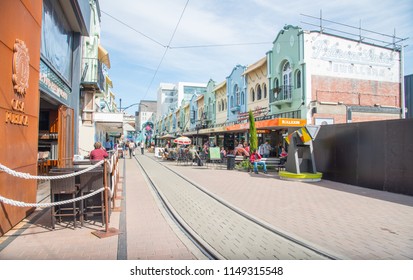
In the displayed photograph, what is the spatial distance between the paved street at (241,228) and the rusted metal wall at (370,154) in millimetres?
777

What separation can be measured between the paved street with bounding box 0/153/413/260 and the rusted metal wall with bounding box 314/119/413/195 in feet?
2.55

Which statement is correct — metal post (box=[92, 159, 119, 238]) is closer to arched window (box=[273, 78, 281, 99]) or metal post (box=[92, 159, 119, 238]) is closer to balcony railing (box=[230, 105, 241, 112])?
arched window (box=[273, 78, 281, 99])

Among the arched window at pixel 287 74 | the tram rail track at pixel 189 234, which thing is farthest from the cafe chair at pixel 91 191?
the arched window at pixel 287 74

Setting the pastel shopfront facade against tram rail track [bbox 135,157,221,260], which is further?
the pastel shopfront facade

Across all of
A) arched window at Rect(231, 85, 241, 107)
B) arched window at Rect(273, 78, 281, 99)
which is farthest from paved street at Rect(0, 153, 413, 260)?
arched window at Rect(231, 85, 241, 107)

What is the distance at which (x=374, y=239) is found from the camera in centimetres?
456

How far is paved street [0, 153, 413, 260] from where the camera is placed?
4020 mm

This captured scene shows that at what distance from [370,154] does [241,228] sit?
6.63 meters

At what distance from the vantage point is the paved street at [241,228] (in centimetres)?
402

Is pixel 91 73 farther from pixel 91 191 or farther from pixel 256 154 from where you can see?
pixel 91 191

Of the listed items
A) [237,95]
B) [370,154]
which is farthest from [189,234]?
[237,95]

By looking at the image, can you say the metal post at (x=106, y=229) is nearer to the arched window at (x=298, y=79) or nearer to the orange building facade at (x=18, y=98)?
the orange building facade at (x=18, y=98)

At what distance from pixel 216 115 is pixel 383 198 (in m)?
27.3
